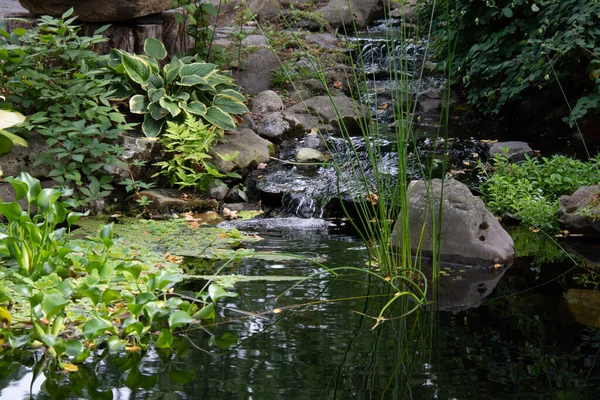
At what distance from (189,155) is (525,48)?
3.40m

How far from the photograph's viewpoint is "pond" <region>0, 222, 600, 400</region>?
2053 mm

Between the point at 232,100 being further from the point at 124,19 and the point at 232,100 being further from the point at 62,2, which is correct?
the point at 62,2

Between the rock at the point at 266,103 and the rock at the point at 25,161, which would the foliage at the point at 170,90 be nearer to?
the rock at the point at 25,161

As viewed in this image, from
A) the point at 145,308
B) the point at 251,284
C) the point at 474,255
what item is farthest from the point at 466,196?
the point at 145,308

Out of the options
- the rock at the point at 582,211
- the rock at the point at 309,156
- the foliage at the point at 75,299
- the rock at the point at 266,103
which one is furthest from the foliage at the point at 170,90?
the rock at the point at 582,211

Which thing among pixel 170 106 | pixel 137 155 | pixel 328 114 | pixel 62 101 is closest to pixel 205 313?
pixel 137 155

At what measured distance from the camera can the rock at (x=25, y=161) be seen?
4.88 m

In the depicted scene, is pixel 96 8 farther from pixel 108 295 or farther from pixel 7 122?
pixel 108 295

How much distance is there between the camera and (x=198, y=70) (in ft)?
18.4

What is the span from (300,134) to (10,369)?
15.8 ft


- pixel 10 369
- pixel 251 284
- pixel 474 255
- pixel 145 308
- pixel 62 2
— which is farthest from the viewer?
pixel 62 2

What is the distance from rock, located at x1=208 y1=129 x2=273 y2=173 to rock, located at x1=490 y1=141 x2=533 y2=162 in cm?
210

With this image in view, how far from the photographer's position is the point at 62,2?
→ 571 cm

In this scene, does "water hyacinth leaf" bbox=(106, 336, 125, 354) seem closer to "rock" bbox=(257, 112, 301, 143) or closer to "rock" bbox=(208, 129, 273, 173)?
"rock" bbox=(208, 129, 273, 173)
